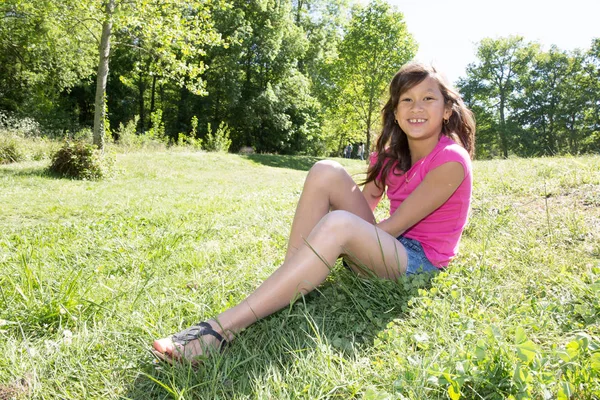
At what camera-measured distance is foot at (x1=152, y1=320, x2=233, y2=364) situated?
177 centimetres

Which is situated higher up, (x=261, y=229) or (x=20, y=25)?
(x=20, y=25)

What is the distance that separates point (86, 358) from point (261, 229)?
105 inches

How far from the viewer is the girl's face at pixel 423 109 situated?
2637mm

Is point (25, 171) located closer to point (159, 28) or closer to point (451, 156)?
point (159, 28)

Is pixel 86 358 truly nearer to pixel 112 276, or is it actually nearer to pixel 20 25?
pixel 112 276

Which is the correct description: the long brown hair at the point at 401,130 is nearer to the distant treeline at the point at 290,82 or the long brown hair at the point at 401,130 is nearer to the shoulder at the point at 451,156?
the shoulder at the point at 451,156

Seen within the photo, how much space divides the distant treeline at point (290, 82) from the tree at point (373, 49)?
6cm

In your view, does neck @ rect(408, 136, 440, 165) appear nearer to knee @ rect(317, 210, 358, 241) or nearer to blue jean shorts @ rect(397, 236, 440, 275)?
blue jean shorts @ rect(397, 236, 440, 275)

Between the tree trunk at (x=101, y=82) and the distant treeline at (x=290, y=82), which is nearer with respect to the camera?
the tree trunk at (x=101, y=82)

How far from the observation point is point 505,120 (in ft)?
121

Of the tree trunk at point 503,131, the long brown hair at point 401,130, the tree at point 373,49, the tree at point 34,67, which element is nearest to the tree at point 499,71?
the tree trunk at point 503,131

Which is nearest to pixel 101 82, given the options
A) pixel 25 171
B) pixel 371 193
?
pixel 25 171

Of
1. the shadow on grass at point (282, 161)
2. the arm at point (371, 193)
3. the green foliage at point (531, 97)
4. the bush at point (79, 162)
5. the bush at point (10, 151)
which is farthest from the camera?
the green foliage at point (531, 97)

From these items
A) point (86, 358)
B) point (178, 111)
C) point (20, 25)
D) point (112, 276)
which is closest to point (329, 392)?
point (86, 358)
